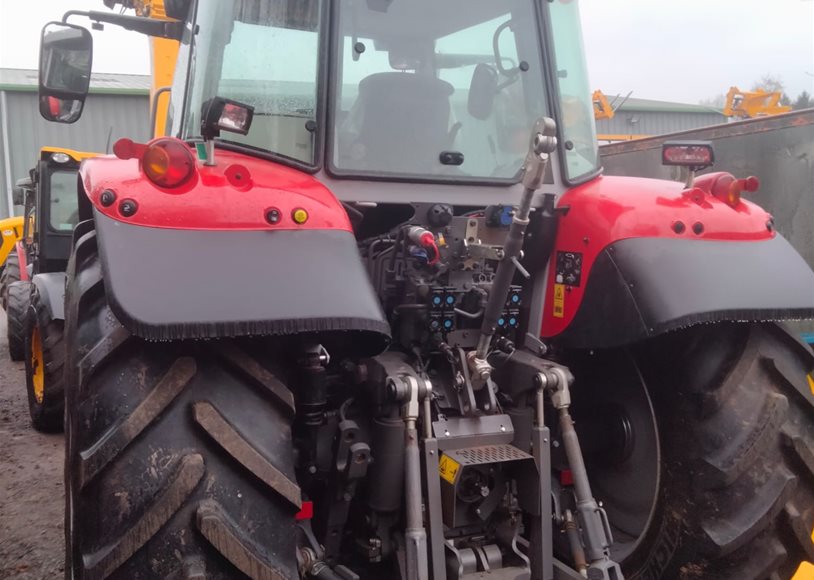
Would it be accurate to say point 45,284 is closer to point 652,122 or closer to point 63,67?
point 63,67

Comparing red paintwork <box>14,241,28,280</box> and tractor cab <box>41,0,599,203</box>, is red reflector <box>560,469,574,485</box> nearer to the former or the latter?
tractor cab <box>41,0,599,203</box>

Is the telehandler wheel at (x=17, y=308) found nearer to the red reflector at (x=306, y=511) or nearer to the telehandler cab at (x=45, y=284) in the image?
the telehandler cab at (x=45, y=284)

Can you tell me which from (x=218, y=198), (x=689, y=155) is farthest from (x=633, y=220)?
(x=218, y=198)

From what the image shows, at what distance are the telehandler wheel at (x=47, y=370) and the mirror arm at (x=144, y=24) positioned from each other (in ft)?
8.37

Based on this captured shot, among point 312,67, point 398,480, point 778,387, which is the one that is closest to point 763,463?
point 778,387

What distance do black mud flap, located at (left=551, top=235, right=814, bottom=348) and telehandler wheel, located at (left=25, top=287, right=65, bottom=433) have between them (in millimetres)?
3733

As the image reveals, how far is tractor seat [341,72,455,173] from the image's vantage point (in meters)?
2.34

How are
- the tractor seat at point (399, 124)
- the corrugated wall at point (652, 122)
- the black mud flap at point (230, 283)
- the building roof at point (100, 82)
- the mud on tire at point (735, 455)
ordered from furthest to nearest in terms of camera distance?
the corrugated wall at point (652, 122)
the building roof at point (100, 82)
the tractor seat at point (399, 124)
the mud on tire at point (735, 455)
the black mud flap at point (230, 283)

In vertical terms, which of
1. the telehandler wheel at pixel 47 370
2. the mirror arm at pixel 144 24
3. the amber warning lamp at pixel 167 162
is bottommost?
the telehandler wheel at pixel 47 370

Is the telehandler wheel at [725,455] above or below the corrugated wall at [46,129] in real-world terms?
below

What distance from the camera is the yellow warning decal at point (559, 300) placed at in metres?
2.50

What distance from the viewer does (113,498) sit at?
1652 millimetres

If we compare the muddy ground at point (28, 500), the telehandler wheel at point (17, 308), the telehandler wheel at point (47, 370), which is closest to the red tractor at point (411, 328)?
the muddy ground at point (28, 500)

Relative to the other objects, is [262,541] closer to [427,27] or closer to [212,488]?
[212,488]
